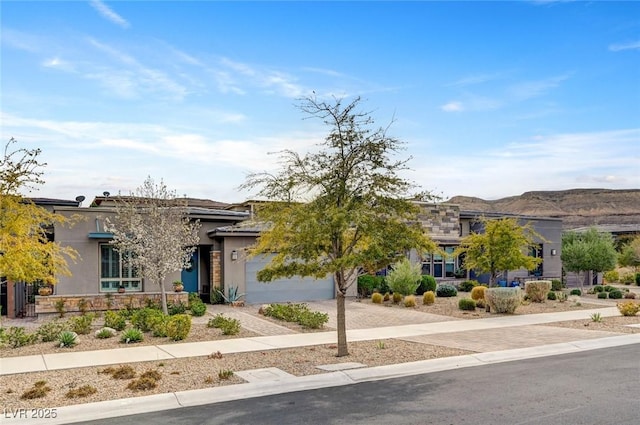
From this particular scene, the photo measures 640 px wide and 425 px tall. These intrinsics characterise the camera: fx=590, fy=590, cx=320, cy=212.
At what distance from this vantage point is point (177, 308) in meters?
19.8

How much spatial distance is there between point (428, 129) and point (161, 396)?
1234cm

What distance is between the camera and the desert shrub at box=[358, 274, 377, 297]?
2656cm

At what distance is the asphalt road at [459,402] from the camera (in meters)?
8.02

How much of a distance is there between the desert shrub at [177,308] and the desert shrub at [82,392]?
31.7 feet

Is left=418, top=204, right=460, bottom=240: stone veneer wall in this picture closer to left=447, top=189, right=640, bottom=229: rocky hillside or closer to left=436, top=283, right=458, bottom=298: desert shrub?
left=436, top=283, right=458, bottom=298: desert shrub

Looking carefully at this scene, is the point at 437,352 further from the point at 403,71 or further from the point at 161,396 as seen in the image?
the point at 403,71

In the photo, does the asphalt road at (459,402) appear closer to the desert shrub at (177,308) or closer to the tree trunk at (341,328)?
the tree trunk at (341,328)

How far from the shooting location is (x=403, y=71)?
703 inches

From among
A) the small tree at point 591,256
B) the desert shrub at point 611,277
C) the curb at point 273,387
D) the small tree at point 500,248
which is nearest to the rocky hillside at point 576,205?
the desert shrub at point 611,277

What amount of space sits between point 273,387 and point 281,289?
48.3 feet

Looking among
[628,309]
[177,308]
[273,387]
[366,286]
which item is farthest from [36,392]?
[628,309]

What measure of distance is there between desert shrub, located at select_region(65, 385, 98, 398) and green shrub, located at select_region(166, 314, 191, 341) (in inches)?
196

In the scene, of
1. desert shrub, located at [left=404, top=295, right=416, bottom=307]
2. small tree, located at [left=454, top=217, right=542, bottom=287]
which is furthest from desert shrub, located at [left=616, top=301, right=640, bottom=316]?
desert shrub, located at [left=404, top=295, right=416, bottom=307]

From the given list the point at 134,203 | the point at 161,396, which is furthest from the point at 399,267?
the point at 161,396
